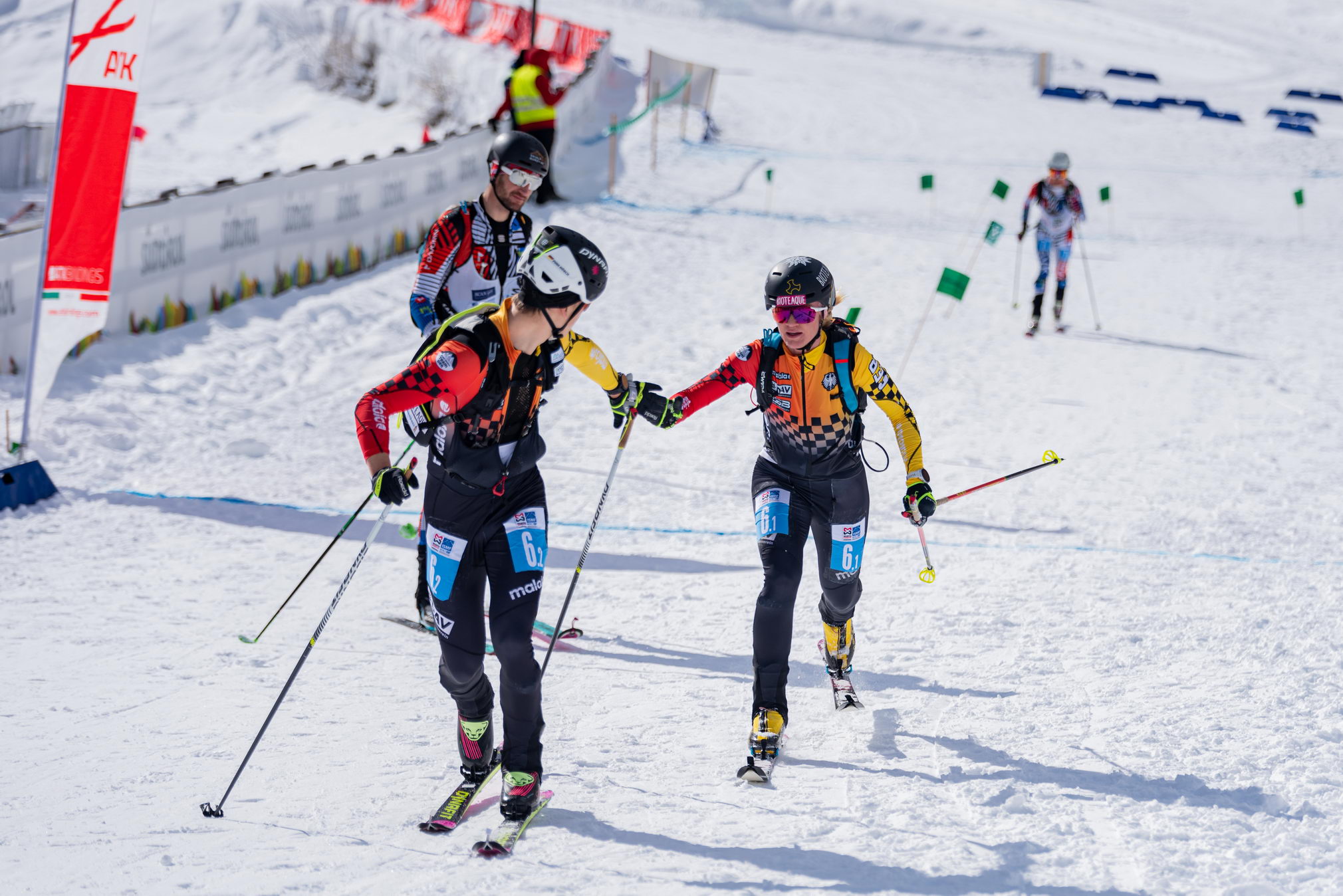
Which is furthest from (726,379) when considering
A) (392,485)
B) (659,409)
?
(392,485)

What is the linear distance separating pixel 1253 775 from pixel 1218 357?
30.4 ft

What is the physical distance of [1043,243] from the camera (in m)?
13.9

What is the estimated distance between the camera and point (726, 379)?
17.8ft

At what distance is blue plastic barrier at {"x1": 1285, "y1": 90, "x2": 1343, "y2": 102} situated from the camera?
102 feet

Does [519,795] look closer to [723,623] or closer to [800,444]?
[800,444]

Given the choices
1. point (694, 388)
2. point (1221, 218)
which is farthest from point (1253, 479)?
point (1221, 218)

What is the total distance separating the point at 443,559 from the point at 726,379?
1574mm

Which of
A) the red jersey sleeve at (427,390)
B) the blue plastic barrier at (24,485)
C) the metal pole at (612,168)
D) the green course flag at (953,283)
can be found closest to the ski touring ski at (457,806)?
the red jersey sleeve at (427,390)

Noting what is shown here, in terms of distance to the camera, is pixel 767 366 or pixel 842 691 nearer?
pixel 767 366

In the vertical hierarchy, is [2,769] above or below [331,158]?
below

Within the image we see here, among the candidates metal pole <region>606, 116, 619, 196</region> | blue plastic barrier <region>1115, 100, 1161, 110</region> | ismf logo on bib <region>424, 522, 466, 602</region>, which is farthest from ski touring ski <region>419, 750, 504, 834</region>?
blue plastic barrier <region>1115, 100, 1161, 110</region>

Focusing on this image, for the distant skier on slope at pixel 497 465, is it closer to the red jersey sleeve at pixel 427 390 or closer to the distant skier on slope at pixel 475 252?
the red jersey sleeve at pixel 427 390

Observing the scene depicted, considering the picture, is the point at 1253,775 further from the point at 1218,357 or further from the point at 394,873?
the point at 1218,357

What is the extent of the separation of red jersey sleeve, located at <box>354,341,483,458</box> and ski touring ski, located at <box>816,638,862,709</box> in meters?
2.43
